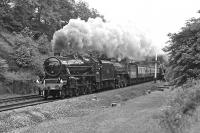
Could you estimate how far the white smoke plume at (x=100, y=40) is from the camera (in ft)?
79.9

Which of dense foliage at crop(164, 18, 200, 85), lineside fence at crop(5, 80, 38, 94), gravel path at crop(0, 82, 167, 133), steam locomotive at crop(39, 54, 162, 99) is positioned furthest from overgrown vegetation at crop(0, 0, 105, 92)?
dense foliage at crop(164, 18, 200, 85)

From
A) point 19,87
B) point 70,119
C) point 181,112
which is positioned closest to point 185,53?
point 181,112

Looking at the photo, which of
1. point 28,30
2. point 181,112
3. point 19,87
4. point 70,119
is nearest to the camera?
point 181,112

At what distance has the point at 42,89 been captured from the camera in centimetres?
2153

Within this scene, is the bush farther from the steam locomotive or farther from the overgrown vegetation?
the overgrown vegetation

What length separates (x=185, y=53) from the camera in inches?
591

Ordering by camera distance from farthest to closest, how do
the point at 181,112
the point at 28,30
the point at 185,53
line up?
the point at 28,30
the point at 185,53
the point at 181,112

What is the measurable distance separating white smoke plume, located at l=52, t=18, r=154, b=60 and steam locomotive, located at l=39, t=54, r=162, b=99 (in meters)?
1.03

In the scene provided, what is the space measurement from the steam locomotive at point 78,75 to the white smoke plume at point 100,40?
1.03 metres

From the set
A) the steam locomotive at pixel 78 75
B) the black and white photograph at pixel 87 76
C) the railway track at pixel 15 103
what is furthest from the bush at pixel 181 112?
the steam locomotive at pixel 78 75

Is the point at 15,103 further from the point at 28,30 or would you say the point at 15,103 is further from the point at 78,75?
the point at 28,30

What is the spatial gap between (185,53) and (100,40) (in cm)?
1373

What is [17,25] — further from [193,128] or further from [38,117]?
[193,128]

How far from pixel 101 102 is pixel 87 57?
246 inches
